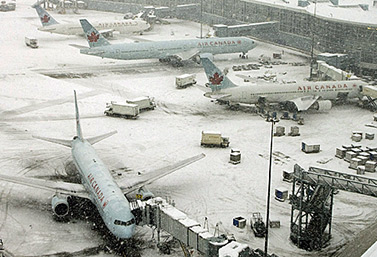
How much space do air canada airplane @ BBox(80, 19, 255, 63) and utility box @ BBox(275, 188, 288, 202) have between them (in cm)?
5353

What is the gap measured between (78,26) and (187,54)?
3646cm

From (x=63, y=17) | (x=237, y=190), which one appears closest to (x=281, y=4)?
(x=63, y=17)

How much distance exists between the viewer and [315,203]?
3859cm

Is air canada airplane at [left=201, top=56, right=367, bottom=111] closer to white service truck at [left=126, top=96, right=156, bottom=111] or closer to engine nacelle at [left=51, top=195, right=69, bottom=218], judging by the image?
white service truck at [left=126, top=96, right=156, bottom=111]

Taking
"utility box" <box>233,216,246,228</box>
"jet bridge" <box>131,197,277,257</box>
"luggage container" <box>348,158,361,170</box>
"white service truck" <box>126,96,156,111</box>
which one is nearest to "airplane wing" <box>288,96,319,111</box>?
"luggage container" <box>348,158,361,170</box>

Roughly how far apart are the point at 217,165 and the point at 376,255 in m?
26.8

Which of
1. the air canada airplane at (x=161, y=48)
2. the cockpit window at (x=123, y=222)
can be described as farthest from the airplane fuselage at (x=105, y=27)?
the cockpit window at (x=123, y=222)

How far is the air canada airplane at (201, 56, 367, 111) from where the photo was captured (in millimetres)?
68625

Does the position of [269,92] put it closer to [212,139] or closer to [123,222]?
[212,139]

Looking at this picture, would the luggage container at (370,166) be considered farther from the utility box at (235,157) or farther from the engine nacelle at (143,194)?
the engine nacelle at (143,194)

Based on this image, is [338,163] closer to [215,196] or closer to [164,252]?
[215,196]

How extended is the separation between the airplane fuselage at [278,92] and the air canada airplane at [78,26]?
6275cm

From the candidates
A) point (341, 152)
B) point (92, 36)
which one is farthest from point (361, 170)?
point (92, 36)

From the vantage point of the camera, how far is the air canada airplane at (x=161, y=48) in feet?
311
